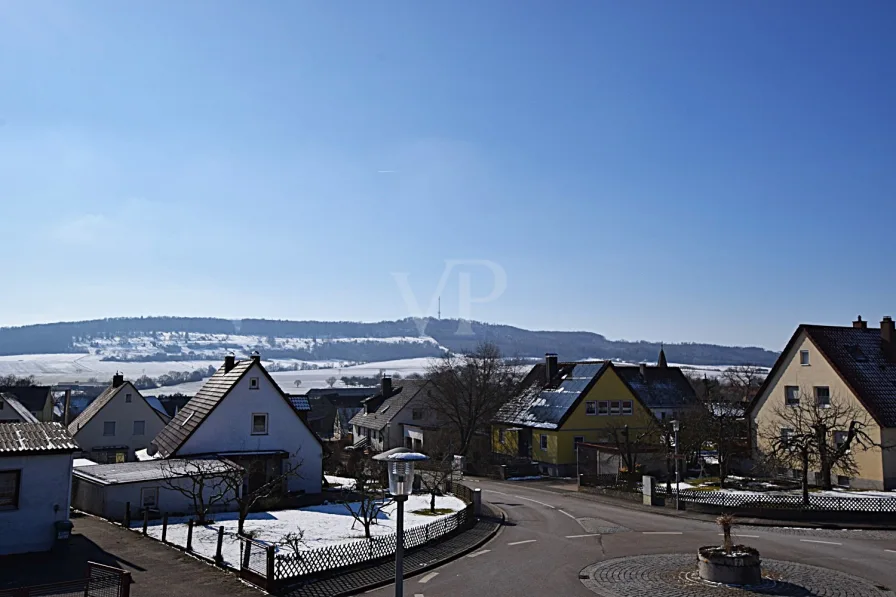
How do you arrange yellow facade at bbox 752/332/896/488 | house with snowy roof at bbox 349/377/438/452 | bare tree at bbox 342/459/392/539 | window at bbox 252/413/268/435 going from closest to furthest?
bare tree at bbox 342/459/392/539 < yellow facade at bbox 752/332/896/488 < window at bbox 252/413/268/435 < house with snowy roof at bbox 349/377/438/452

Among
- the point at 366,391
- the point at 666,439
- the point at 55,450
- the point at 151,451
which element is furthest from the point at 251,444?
the point at 366,391

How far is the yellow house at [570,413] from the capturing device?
52.2 metres

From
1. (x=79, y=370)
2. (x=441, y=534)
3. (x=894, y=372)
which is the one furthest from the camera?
(x=79, y=370)

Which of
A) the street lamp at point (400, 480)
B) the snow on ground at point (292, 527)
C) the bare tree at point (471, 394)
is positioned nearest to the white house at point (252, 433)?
the snow on ground at point (292, 527)

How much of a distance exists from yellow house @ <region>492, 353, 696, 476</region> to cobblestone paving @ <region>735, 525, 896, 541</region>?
60.1ft

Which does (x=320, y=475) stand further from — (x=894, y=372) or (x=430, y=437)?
(x=894, y=372)

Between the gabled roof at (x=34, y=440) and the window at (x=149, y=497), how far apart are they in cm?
594

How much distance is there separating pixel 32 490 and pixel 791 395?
4064 centimetres

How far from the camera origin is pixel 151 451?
132 ft

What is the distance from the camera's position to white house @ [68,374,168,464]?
60.7m

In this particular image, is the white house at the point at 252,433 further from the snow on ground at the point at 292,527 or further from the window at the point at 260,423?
the snow on ground at the point at 292,527

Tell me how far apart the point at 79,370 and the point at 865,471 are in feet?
627

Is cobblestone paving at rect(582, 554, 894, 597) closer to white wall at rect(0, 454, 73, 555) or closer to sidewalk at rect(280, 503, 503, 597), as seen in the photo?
sidewalk at rect(280, 503, 503, 597)

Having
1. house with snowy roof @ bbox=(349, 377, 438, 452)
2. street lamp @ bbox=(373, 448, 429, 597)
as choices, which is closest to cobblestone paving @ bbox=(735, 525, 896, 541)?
street lamp @ bbox=(373, 448, 429, 597)
